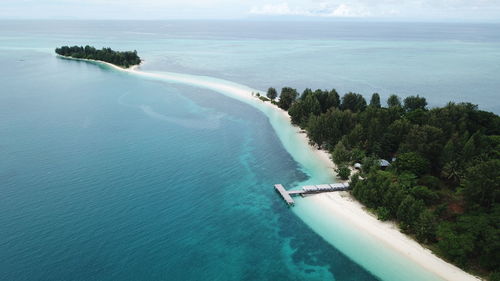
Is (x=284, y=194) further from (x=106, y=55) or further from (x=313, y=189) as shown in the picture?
(x=106, y=55)

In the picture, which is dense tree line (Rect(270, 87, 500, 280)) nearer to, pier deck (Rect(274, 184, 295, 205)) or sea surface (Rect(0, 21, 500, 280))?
sea surface (Rect(0, 21, 500, 280))

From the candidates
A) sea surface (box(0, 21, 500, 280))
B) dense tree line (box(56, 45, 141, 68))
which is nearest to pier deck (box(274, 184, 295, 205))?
sea surface (box(0, 21, 500, 280))

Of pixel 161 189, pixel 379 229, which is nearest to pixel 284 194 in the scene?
pixel 379 229

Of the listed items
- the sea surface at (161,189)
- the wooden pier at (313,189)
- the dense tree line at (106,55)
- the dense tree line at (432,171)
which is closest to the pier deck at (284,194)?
the wooden pier at (313,189)

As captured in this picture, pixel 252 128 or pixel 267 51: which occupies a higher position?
pixel 267 51

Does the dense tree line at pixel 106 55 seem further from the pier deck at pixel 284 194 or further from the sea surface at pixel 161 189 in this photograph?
the pier deck at pixel 284 194

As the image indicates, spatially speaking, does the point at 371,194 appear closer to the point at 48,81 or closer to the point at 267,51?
the point at 48,81

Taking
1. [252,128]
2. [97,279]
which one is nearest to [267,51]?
[252,128]
